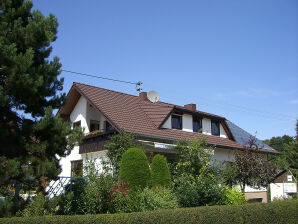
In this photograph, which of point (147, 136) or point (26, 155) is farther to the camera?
point (147, 136)

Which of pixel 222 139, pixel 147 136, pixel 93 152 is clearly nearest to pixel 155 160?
pixel 147 136

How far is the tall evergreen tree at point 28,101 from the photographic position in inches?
350

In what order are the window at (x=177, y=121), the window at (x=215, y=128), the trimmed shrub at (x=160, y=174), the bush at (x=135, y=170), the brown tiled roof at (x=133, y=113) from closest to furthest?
1. the bush at (x=135, y=170)
2. the trimmed shrub at (x=160, y=174)
3. the brown tiled roof at (x=133, y=113)
4. the window at (x=177, y=121)
5. the window at (x=215, y=128)

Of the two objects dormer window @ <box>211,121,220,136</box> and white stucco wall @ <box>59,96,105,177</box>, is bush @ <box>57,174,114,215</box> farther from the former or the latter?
dormer window @ <box>211,121,220,136</box>

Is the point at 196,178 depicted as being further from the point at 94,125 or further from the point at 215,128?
the point at 215,128

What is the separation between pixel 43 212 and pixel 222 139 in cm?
1736

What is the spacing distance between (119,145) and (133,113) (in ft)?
15.7

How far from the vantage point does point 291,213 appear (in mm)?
12953

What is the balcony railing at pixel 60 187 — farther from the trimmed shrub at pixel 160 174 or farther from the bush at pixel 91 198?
the trimmed shrub at pixel 160 174

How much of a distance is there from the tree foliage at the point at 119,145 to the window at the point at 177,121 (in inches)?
239

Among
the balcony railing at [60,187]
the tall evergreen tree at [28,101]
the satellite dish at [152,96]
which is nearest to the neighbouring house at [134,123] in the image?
the satellite dish at [152,96]

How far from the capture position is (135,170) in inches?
524

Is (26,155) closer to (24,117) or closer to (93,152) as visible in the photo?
(24,117)

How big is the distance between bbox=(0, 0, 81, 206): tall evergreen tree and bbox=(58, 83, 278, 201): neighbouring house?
285 inches
